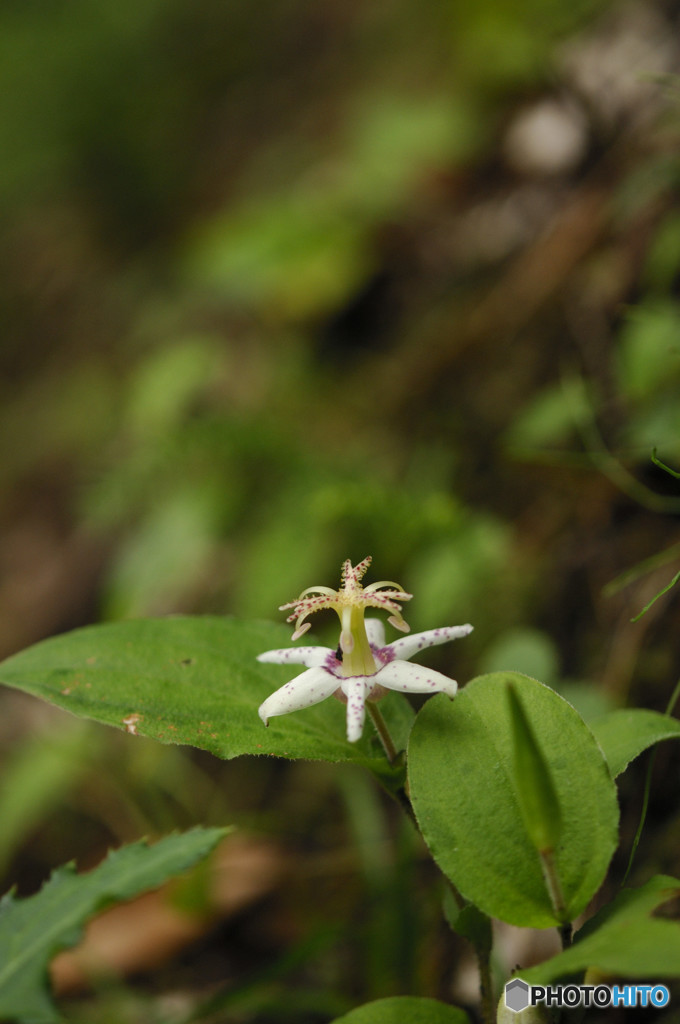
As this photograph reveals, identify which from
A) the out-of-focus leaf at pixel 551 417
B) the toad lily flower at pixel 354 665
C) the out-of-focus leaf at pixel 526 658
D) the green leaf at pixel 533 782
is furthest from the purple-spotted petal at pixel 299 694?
the out-of-focus leaf at pixel 551 417

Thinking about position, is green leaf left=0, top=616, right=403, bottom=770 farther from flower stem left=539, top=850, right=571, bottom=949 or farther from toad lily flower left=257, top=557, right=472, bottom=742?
flower stem left=539, top=850, right=571, bottom=949

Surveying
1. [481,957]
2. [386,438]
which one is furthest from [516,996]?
[386,438]

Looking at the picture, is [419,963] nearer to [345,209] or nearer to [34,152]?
[345,209]

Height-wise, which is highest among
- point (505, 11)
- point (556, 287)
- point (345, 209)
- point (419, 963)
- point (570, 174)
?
point (505, 11)

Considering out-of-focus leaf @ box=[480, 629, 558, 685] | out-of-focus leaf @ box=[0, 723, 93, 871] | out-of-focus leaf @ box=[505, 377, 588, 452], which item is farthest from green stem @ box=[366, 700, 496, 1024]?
out-of-focus leaf @ box=[0, 723, 93, 871]

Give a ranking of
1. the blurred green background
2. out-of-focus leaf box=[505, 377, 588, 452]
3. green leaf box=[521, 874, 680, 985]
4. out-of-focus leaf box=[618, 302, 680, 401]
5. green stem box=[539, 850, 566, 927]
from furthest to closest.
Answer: out-of-focus leaf box=[505, 377, 588, 452]
out-of-focus leaf box=[618, 302, 680, 401]
the blurred green background
green stem box=[539, 850, 566, 927]
green leaf box=[521, 874, 680, 985]

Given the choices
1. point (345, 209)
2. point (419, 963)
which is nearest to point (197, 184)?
point (345, 209)

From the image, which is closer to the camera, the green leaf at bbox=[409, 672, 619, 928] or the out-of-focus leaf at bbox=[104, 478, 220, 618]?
the green leaf at bbox=[409, 672, 619, 928]
